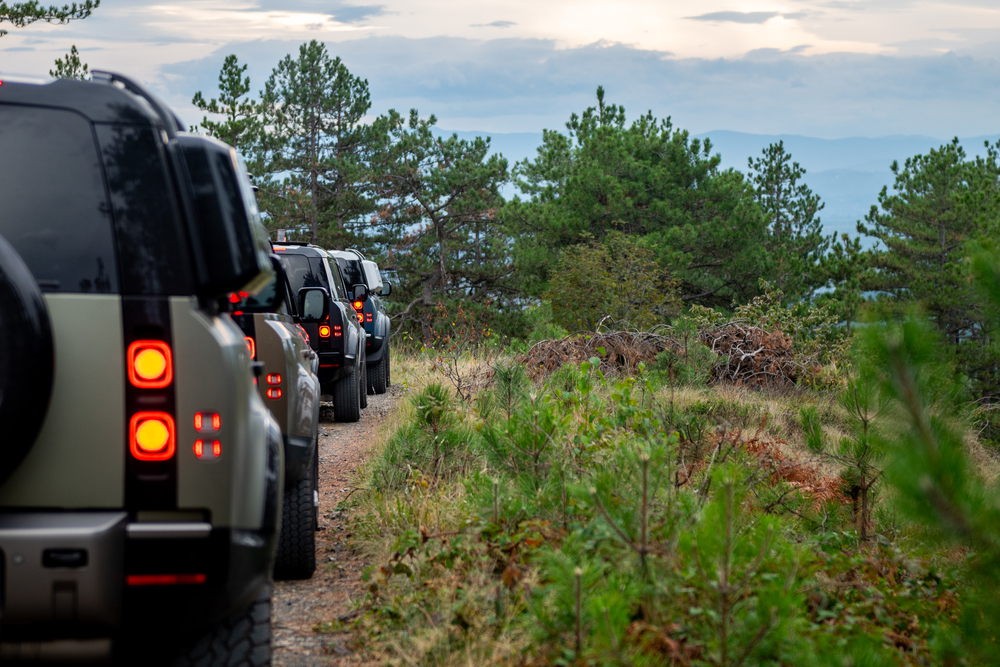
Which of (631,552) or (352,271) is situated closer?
(631,552)

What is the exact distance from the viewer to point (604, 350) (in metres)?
11.9

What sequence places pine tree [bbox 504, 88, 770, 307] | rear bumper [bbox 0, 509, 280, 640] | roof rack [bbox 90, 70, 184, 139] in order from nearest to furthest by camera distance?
rear bumper [bbox 0, 509, 280, 640] → roof rack [bbox 90, 70, 184, 139] → pine tree [bbox 504, 88, 770, 307]

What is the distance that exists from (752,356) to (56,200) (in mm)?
11559

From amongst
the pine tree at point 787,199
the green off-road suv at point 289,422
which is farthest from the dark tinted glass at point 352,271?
the pine tree at point 787,199

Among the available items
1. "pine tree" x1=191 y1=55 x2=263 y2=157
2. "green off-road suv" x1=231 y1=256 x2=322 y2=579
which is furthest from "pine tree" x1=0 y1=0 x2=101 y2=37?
"green off-road suv" x1=231 y1=256 x2=322 y2=579

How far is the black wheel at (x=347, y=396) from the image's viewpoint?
1053 centimetres

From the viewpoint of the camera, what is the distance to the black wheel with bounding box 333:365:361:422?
10531 mm

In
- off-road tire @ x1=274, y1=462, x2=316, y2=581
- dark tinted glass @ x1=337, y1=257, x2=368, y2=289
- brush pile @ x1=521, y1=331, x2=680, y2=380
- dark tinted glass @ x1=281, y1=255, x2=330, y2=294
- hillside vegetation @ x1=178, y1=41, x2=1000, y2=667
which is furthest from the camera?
dark tinted glass @ x1=337, y1=257, x2=368, y2=289

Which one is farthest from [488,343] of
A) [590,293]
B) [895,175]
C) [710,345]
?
[895,175]

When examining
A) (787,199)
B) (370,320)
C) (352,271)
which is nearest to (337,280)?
(370,320)

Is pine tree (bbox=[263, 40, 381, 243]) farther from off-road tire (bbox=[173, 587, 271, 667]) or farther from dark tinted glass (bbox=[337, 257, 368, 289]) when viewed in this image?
off-road tire (bbox=[173, 587, 271, 667])

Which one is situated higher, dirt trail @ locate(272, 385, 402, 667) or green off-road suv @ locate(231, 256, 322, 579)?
green off-road suv @ locate(231, 256, 322, 579)

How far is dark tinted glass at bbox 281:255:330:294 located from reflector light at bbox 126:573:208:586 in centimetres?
776

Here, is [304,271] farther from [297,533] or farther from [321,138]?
[321,138]
